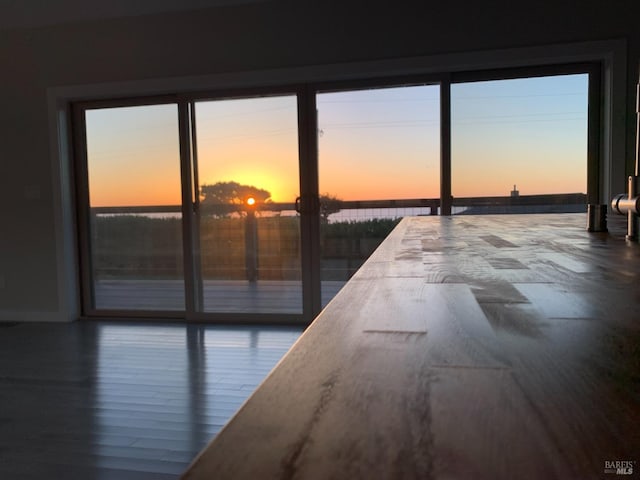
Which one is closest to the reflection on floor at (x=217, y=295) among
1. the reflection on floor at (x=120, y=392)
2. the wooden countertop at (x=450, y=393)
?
the reflection on floor at (x=120, y=392)

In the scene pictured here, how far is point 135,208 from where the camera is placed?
4.39 metres

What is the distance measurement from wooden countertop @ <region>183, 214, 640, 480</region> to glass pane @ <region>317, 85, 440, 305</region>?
11.1 feet

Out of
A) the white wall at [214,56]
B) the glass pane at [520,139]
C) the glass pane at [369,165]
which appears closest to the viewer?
the white wall at [214,56]

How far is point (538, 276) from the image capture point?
0.67 metres

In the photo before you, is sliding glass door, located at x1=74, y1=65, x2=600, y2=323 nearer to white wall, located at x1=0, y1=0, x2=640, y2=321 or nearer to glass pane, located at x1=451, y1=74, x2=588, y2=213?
glass pane, located at x1=451, y1=74, x2=588, y2=213

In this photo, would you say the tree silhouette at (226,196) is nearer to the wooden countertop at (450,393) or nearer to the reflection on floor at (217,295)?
the reflection on floor at (217,295)

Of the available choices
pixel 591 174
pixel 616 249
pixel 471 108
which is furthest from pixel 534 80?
pixel 616 249

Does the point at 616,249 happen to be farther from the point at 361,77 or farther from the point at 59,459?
the point at 361,77

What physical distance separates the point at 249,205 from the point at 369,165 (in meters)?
1.14

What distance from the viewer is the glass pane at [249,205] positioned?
401 cm

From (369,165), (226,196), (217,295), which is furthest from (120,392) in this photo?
(369,165)

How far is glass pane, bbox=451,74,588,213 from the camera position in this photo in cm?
350

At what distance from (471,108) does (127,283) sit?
3527mm

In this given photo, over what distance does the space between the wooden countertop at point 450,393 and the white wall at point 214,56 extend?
3340 millimetres
